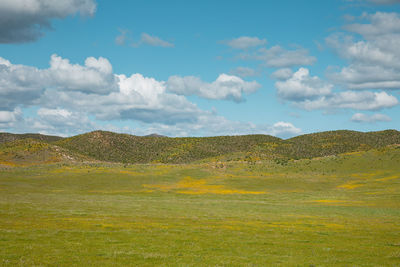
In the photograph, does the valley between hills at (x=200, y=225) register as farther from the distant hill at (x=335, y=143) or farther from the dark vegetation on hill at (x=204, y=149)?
the distant hill at (x=335, y=143)

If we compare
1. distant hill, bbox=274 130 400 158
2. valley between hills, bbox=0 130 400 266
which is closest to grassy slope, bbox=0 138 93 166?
valley between hills, bbox=0 130 400 266

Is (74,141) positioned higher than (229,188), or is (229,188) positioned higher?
(74,141)

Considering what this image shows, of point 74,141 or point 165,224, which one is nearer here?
point 165,224

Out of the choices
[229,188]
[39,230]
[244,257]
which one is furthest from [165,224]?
[229,188]

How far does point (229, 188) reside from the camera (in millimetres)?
78062

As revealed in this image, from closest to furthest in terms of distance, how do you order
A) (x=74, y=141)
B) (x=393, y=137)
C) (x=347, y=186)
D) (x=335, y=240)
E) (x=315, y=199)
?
(x=335, y=240) → (x=315, y=199) → (x=347, y=186) → (x=393, y=137) → (x=74, y=141)

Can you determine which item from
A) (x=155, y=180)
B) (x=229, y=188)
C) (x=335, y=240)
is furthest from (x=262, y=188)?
(x=335, y=240)

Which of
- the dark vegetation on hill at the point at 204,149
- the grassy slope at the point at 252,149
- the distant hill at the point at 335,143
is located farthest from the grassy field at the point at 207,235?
the grassy slope at the point at 252,149

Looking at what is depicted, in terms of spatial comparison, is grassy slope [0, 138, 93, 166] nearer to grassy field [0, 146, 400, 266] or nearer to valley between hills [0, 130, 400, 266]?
valley between hills [0, 130, 400, 266]

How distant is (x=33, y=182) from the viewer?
252ft

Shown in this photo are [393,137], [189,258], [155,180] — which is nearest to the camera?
[189,258]

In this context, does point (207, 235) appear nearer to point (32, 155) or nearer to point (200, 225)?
point (200, 225)

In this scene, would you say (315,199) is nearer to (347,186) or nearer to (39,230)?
(347,186)

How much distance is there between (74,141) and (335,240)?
189m
